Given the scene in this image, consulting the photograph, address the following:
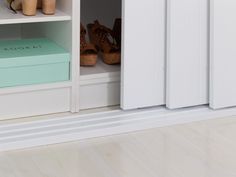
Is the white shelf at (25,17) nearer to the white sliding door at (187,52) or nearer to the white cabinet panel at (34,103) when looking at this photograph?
the white cabinet panel at (34,103)

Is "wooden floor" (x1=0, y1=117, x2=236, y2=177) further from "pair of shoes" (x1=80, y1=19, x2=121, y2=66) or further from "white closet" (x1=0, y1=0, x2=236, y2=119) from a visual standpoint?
"pair of shoes" (x1=80, y1=19, x2=121, y2=66)

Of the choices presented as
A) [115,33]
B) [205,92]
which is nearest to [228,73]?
[205,92]

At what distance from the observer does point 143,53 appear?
250 centimetres

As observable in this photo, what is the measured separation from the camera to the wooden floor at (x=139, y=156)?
6.79 ft

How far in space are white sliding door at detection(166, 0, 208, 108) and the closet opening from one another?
0.23 metres

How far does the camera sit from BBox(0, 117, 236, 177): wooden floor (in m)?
2.07

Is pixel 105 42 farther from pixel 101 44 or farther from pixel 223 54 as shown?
pixel 223 54

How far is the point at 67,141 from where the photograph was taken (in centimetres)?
231

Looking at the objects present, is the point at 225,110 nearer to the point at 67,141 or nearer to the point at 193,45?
the point at 193,45

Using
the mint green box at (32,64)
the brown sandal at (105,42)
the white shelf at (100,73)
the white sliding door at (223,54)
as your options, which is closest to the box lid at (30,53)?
the mint green box at (32,64)

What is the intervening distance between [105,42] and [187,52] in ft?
1.26

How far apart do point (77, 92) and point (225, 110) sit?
598 mm

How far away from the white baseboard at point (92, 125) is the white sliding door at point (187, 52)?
2.4 inches

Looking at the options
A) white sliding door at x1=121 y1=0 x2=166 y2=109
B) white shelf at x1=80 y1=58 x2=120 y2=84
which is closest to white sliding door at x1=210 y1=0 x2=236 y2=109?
white sliding door at x1=121 y1=0 x2=166 y2=109
